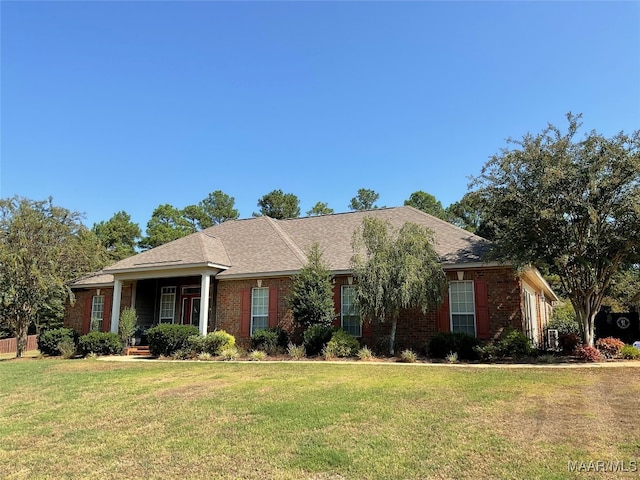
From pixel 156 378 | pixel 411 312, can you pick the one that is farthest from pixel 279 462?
pixel 411 312

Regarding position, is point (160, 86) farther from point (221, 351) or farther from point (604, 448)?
point (604, 448)

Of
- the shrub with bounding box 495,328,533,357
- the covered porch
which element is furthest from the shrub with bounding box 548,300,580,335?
the covered porch

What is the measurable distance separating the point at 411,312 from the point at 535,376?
6143 millimetres

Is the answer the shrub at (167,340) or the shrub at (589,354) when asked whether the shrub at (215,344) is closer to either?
the shrub at (167,340)

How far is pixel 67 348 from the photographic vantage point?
1794cm

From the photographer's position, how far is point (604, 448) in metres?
5.19

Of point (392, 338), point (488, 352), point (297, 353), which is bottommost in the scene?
point (297, 353)

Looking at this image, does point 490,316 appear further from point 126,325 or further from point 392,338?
point 126,325

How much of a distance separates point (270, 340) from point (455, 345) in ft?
21.9

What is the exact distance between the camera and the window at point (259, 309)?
1791cm

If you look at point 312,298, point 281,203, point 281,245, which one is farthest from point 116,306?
point 281,203

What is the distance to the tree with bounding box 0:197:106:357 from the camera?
18188 millimetres

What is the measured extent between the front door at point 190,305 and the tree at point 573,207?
1336cm

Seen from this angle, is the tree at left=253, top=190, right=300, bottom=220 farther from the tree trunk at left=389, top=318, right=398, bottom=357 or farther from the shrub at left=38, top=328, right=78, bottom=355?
the tree trunk at left=389, top=318, right=398, bottom=357
